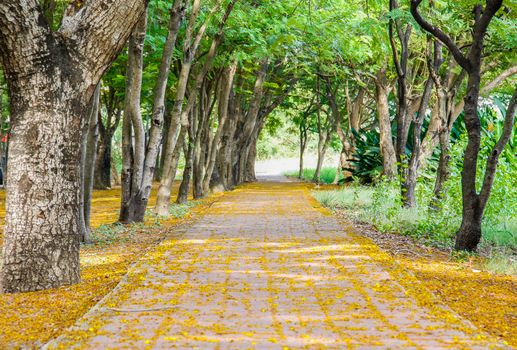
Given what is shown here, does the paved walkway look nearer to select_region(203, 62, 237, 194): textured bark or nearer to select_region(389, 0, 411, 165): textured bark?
select_region(389, 0, 411, 165): textured bark

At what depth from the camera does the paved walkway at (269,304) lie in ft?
16.1

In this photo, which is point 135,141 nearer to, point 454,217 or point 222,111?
point 454,217

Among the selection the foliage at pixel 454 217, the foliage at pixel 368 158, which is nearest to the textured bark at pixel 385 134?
the foliage at pixel 454 217

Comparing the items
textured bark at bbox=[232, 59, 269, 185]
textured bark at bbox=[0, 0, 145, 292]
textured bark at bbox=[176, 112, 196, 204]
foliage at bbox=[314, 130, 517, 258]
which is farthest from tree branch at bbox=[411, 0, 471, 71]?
textured bark at bbox=[232, 59, 269, 185]

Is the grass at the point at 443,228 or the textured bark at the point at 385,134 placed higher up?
the textured bark at the point at 385,134

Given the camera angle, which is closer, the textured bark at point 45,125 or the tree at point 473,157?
the textured bark at point 45,125

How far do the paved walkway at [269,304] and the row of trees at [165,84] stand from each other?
1.26 meters

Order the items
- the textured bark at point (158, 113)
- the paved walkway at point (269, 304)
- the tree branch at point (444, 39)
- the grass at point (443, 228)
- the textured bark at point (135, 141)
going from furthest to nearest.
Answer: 1. the textured bark at point (158, 113)
2. the textured bark at point (135, 141)
3. the tree branch at point (444, 39)
4. the grass at point (443, 228)
5. the paved walkway at point (269, 304)

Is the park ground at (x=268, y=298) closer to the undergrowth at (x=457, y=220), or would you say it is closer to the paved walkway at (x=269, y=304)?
the paved walkway at (x=269, y=304)

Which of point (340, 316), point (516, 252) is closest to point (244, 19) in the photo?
point (516, 252)

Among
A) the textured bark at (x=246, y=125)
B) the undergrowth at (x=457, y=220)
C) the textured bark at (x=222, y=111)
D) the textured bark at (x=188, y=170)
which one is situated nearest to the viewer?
the undergrowth at (x=457, y=220)

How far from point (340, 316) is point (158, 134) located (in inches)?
332

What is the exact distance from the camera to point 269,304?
6.16 metres

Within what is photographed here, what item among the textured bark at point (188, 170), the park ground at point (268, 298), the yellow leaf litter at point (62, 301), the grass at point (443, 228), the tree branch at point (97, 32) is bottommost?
the yellow leaf litter at point (62, 301)
